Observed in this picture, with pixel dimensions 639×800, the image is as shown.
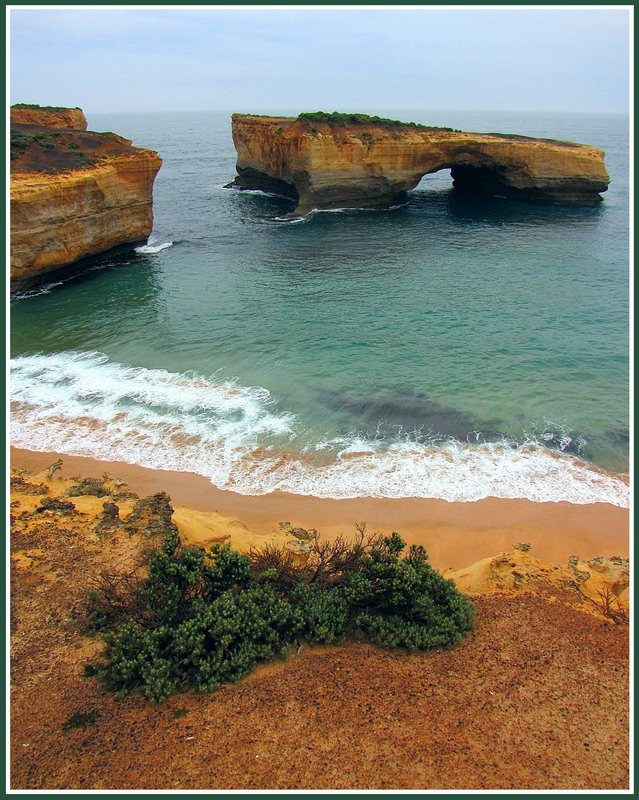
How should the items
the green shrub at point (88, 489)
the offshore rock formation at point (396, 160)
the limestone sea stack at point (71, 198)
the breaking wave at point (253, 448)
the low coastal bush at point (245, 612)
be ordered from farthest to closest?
1. the offshore rock formation at point (396, 160)
2. the limestone sea stack at point (71, 198)
3. the breaking wave at point (253, 448)
4. the green shrub at point (88, 489)
5. the low coastal bush at point (245, 612)

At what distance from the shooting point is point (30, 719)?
7859 millimetres

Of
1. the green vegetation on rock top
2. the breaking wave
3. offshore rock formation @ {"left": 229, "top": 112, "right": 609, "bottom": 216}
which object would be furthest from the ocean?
the green vegetation on rock top

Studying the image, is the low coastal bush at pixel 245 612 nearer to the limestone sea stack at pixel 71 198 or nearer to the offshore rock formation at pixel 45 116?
the limestone sea stack at pixel 71 198

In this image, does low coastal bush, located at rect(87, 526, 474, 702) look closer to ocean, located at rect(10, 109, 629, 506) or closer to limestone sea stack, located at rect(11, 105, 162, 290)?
ocean, located at rect(10, 109, 629, 506)

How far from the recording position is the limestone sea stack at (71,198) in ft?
90.4

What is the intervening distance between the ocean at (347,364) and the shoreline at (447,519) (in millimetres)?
488

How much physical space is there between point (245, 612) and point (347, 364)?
1377 cm

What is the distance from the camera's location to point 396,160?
46.6 meters

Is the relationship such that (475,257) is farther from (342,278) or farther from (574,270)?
(342,278)

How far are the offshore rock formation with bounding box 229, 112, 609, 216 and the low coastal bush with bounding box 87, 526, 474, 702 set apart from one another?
40.7 metres

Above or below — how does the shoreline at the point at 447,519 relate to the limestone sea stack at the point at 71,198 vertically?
below

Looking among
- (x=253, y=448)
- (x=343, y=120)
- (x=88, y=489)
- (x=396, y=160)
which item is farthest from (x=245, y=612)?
(x=343, y=120)

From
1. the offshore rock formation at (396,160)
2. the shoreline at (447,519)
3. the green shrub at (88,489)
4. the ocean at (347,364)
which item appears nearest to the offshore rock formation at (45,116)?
the ocean at (347,364)

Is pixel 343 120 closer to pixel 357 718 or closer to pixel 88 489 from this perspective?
pixel 88 489
